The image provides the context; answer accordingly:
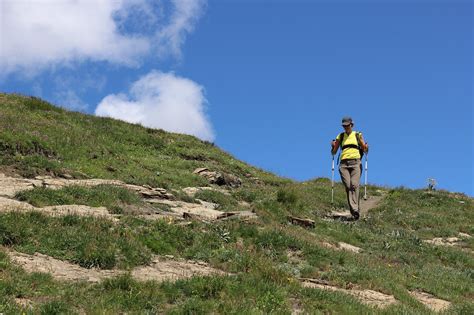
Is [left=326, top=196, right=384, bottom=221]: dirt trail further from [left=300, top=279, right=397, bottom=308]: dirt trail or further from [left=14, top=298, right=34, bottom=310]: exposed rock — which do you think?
[left=14, top=298, right=34, bottom=310]: exposed rock

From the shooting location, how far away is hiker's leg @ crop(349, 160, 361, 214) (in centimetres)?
2045

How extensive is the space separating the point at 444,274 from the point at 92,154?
1478cm

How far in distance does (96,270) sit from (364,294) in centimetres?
501

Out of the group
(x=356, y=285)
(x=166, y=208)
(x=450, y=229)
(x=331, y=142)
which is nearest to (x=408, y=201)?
(x=450, y=229)

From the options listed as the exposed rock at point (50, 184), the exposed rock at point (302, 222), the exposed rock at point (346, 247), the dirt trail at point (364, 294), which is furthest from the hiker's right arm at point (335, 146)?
the dirt trail at point (364, 294)

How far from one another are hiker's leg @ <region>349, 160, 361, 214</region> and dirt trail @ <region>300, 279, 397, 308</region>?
9.84 metres

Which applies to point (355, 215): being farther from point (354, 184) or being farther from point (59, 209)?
point (59, 209)

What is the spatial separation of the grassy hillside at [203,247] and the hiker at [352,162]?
970 millimetres

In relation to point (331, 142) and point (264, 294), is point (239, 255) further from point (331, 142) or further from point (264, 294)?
point (331, 142)

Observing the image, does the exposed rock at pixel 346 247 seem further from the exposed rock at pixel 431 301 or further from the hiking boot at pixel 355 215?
the hiking boot at pixel 355 215

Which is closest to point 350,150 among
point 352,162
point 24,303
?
point 352,162

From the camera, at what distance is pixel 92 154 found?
23.1 metres

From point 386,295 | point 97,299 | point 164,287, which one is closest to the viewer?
point 97,299

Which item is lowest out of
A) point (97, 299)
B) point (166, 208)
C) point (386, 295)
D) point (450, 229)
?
point (97, 299)
